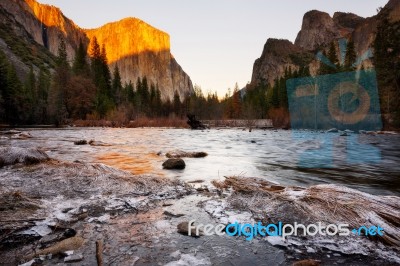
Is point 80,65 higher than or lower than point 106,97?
higher

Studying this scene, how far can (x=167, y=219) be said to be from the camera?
4.12 m

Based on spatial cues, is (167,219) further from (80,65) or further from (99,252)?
(80,65)

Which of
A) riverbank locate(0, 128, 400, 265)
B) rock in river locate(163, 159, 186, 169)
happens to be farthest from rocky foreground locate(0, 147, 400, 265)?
rock in river locate(163, 159, 186, 169)

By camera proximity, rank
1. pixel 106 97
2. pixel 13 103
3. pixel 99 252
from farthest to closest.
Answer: pixel 106 97 → pixel 13 103 → pixel 99 252

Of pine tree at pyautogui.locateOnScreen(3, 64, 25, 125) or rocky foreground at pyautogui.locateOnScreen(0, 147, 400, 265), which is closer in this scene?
rocky foreground at pyautogui.locateOnScreen(0, 147, 400, 265)

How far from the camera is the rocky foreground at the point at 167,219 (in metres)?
2.92

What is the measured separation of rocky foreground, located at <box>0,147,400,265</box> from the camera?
2.92 m

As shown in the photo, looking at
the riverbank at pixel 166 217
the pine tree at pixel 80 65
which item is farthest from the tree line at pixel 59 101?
the riverbank at pixel 166 217

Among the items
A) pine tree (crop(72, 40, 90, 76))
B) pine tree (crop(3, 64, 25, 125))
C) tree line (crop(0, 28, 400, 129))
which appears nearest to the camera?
tree line (crop(0, 28, 400, 129))
